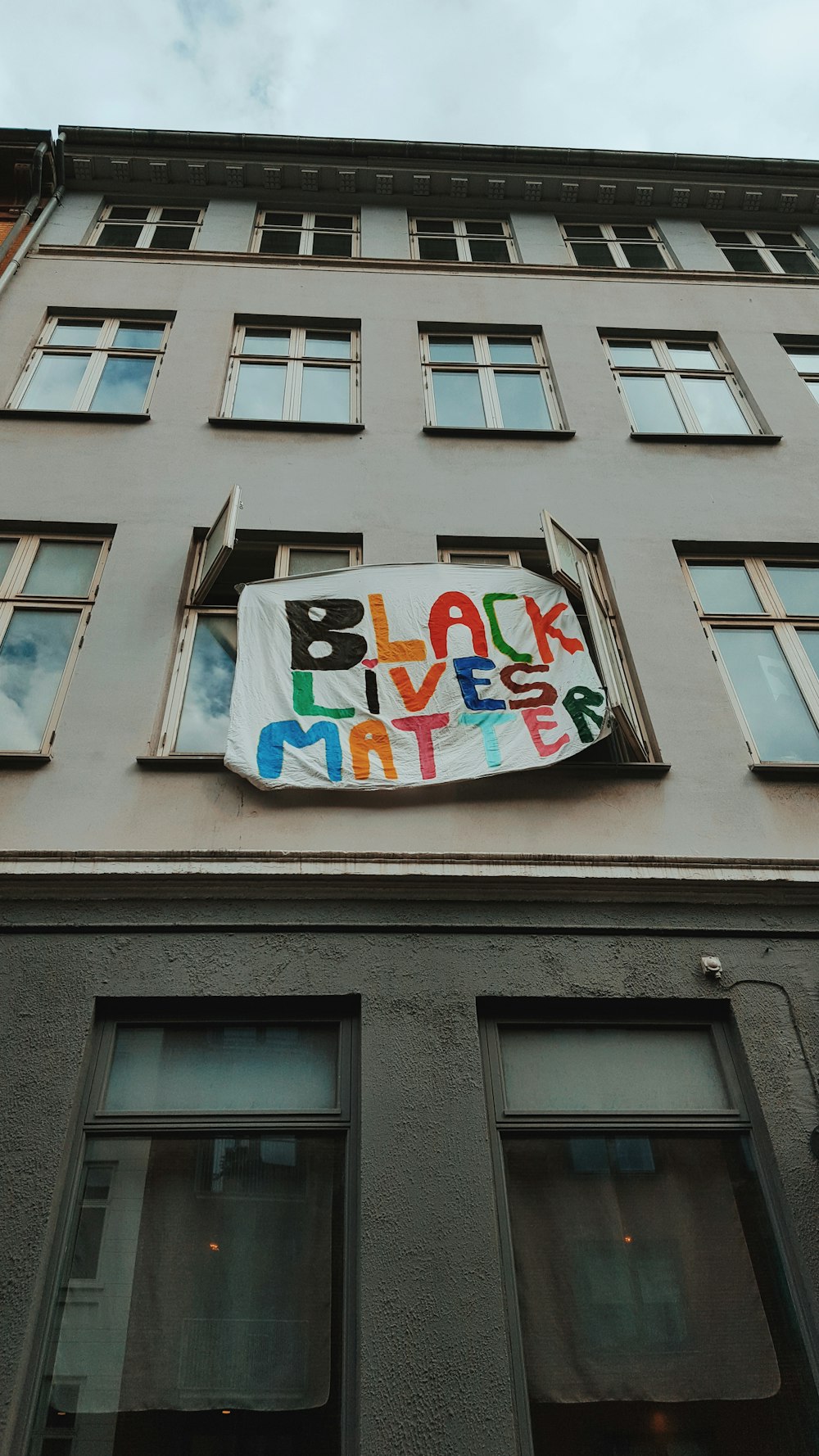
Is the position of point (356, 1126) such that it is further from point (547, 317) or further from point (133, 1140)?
point (547, 317)

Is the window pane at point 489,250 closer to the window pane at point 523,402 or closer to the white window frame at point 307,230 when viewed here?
the white window frame at point 307,230

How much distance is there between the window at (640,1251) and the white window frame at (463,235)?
1150cm

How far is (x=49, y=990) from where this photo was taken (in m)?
5.51

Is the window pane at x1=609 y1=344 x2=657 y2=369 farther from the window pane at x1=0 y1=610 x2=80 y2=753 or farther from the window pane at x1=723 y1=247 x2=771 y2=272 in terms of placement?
the window pane at x1=0 y1=610 x2=80 y2=753

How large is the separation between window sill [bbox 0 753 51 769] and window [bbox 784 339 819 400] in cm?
1023

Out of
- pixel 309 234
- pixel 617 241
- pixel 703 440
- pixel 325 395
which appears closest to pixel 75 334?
pixel 325 395

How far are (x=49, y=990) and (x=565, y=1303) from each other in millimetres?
3589

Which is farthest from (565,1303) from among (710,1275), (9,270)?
(9,270)

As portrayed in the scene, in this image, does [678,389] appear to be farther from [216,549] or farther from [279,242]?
[279,242]

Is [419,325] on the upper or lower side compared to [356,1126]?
upper

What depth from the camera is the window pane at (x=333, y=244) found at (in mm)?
13344

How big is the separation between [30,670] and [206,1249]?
4696mm

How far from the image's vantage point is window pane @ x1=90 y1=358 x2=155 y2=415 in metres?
9.96

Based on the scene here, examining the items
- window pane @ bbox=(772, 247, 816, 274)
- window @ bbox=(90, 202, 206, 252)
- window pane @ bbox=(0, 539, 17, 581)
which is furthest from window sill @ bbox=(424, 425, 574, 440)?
window pane @ bbox=(772, 247, 816, 274)
